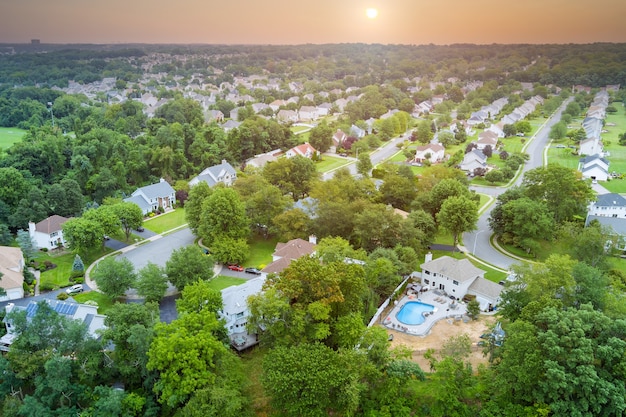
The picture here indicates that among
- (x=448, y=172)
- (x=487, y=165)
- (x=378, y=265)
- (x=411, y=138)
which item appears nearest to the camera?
(x=378, y=265)

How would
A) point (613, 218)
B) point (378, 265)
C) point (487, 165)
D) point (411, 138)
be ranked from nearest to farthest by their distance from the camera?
point (378, 265) < point (613, 218) < point (487, 165) < point (411, 138)

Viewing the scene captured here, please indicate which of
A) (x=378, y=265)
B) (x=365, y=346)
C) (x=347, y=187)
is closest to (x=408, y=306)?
(x=378, y=265)

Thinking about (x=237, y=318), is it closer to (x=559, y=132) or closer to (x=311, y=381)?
(x=311, y=381)

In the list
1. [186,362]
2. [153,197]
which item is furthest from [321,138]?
[186,362]

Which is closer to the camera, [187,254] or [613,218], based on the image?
[187,254]

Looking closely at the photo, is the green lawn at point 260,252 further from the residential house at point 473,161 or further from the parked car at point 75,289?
the residential house at point 473,161

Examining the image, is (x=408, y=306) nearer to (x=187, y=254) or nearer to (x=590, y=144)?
(x=187, y=254)

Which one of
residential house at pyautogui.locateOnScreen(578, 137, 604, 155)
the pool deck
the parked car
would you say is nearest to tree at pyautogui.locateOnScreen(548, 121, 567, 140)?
residential house at pyautogui.locateOnScreen(578, 137, 604, 155)
